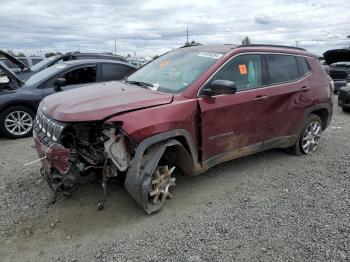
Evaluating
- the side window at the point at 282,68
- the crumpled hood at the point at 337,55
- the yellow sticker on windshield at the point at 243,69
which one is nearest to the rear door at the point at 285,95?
the side window at the point at 282,68

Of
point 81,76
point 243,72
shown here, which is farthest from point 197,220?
point 81,76

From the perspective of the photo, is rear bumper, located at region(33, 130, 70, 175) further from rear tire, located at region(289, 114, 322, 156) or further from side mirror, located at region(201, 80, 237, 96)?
rear tire, located at region(289, 114, 322, 156)

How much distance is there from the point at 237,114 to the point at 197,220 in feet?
4.64

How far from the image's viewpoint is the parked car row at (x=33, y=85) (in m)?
6.74

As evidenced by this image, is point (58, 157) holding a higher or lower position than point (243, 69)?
lower

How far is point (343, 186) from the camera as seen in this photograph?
450 centimetres

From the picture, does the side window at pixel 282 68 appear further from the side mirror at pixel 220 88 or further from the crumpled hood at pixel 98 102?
the crumpled hood at pixel 98 102

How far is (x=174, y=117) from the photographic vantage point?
363 cm

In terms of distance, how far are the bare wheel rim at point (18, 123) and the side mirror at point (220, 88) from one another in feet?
14.7

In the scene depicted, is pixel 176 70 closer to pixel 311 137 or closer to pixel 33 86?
A: pixel 311 137

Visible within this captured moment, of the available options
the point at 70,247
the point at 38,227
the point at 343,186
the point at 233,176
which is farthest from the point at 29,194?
the point at 343,186

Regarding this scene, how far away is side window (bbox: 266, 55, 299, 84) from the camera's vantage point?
484 centimetres

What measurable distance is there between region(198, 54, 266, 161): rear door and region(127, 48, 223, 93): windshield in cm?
26

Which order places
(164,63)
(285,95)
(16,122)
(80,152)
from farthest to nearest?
(16,122) → (285,95) → (164,63) → (80,152)
